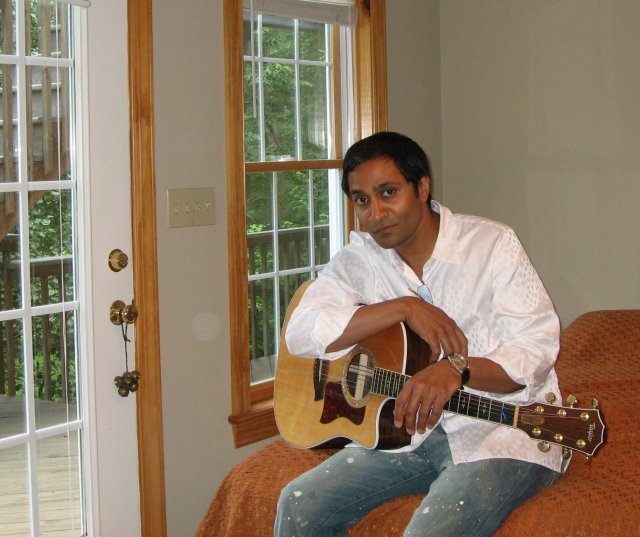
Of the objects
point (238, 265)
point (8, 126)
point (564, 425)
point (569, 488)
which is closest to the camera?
point (564, 425)

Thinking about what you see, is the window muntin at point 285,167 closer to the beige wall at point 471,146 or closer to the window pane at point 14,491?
the beige wall at point 471,146

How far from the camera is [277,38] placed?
2.95m

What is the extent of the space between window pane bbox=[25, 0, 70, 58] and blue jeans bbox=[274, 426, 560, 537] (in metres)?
1.19

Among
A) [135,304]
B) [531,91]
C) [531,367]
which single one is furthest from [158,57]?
[531,91]

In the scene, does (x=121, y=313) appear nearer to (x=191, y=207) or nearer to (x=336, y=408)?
(x=191, y=207)

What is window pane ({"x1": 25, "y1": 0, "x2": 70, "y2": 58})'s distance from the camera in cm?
217

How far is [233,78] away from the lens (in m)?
2.70

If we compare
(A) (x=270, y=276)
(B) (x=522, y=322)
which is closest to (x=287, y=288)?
(A) (x=270, y=276)

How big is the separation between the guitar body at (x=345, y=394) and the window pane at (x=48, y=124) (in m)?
0.71

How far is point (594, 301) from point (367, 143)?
5.92ft

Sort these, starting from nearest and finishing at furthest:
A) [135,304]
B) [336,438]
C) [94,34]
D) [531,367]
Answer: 1. [531,367]
2. [336,438]
3. [94,34]
4. [135,304]

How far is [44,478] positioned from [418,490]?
3.13 ft

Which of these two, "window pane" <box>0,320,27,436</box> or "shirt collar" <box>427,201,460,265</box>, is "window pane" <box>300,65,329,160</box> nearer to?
"shirt collar" <box>427,201,460,265</box>

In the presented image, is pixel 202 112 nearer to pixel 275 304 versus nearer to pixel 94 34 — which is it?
pixel 94 34
